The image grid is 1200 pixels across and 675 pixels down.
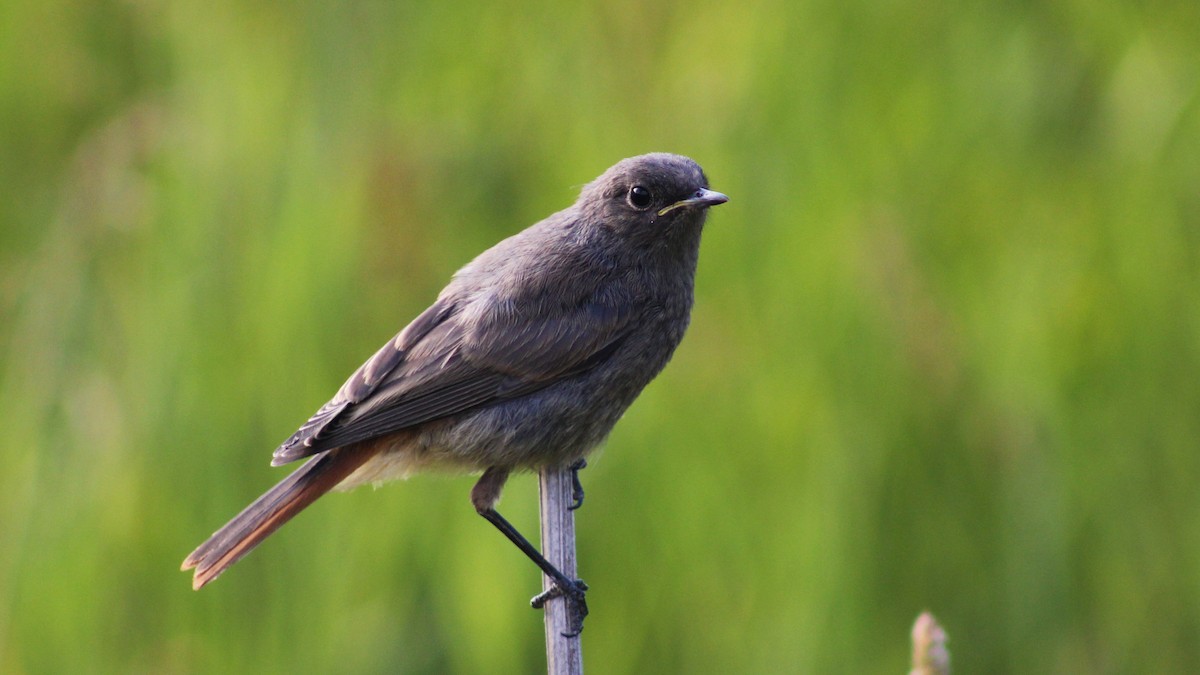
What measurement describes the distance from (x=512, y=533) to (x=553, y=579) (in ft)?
0.87

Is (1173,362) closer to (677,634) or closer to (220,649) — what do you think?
(677,634)

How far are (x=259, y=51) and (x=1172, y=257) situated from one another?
2758 mm

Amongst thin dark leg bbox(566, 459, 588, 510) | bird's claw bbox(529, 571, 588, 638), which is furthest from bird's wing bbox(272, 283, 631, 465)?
bird's claw bbox(529, 571, 588, 638)

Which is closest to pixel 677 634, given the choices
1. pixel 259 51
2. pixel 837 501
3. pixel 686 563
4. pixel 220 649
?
pixel 686 563

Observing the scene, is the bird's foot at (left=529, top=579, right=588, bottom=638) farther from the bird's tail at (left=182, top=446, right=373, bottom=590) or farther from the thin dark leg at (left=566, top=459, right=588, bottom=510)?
the bird's tail at (left=182, top=446, right=373, bottom=590)

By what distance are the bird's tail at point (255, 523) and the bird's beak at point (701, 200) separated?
1.14 m

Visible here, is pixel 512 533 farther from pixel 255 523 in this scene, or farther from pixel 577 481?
pixel 255 523

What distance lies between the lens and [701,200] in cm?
349

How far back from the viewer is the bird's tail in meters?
3.23

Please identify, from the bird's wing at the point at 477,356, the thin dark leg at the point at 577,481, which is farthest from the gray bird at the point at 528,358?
the thin dark leg at the point at 577,481

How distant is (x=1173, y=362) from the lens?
366 cm

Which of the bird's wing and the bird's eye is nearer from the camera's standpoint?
the bird's wing

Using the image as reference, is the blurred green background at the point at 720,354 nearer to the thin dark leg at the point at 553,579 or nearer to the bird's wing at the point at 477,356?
the thin dark leg at the point at 553,579

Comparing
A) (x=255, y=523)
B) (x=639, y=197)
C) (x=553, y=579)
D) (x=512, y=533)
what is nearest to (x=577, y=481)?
(x=512, y=533)
